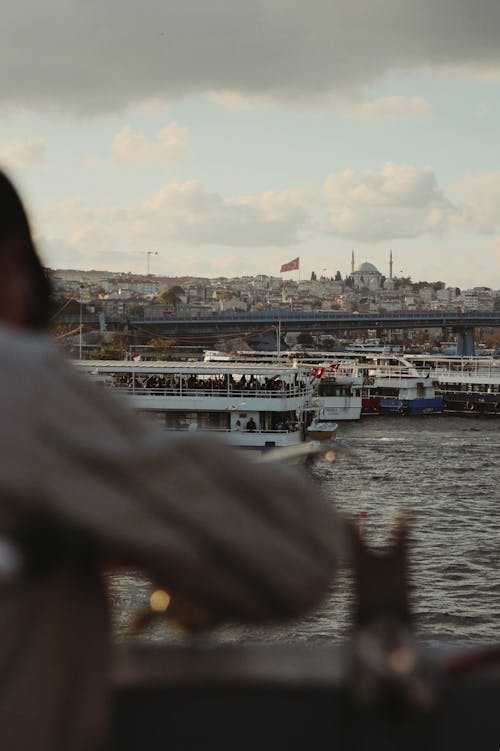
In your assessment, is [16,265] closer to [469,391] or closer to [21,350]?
[21,350]

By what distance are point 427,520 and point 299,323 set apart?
66.6 metres

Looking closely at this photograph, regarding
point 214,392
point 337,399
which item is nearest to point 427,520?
point 214,392

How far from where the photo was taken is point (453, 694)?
48.8 inches

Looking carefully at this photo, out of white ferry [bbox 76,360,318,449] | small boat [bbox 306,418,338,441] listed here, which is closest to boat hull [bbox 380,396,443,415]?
small boat [bbox 306,418,338,441]

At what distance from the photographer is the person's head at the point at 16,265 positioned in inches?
43.7

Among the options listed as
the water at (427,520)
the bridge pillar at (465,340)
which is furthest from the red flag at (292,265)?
the water at (427,520)

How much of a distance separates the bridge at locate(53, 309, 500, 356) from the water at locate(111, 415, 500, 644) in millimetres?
44435

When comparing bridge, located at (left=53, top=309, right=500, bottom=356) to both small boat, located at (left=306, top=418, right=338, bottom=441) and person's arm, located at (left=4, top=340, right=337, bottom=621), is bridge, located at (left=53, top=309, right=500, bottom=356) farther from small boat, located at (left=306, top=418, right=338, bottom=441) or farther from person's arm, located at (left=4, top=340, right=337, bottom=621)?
person's arm, located at (left=4, top=340, right=337, bottom=621)

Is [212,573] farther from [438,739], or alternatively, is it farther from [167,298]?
[167,298]

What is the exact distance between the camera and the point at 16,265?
1.13 m

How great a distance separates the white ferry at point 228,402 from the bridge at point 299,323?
1980 inches

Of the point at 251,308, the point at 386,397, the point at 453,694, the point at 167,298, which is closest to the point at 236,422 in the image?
the point at 386,397

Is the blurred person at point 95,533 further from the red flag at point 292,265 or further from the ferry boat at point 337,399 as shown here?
the red flag at point 292,265

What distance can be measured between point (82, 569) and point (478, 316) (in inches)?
Result: 3360
